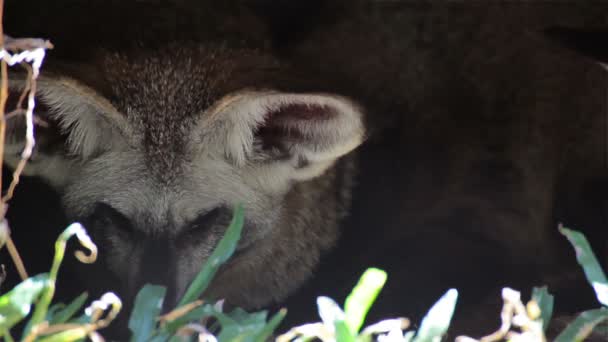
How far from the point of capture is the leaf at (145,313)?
8.14ft

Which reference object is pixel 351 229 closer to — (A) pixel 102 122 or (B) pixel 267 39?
(B) pixel 267 39

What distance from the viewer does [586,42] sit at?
9.41ft

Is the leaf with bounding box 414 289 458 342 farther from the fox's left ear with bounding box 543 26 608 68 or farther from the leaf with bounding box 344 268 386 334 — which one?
the fox's left ear with bounding box 543 26 608 68

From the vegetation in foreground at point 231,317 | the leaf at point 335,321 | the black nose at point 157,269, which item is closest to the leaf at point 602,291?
the vegetation in foreground at point 231,317

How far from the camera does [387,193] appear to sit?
442 cm

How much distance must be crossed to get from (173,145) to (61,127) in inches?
15.8

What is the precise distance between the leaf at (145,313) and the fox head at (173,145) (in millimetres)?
466

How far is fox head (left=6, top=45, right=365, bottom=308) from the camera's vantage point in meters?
3.13

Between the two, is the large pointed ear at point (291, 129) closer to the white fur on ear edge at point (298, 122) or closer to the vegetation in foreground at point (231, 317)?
the white fur on ear edge at point (298, 122)

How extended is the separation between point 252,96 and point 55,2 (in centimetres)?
131

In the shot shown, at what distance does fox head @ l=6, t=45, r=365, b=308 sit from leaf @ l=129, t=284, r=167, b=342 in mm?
466

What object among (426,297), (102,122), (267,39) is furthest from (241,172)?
(426,297)

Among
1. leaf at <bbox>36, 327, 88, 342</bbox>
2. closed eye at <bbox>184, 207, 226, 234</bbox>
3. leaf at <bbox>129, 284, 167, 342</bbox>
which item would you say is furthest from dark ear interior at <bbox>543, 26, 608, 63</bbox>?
leaf at <bbox>36, 327, 88, 342</bbox>

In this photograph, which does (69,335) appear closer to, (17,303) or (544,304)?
(17,303)
